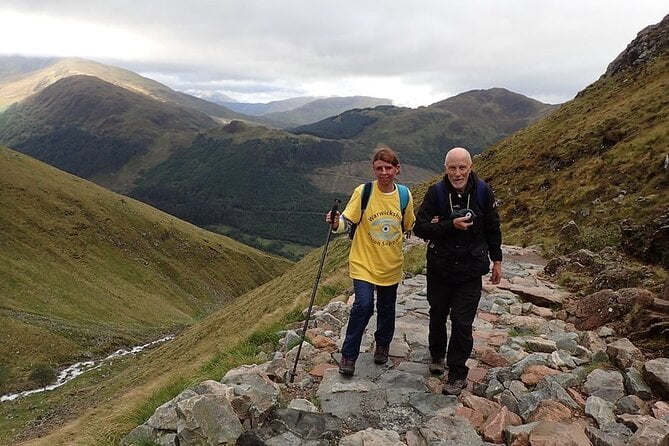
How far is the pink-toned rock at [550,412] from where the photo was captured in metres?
5.99

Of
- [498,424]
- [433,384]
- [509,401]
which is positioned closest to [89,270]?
[433,384]

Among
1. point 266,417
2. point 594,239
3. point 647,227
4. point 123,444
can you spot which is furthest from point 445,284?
point 594,239

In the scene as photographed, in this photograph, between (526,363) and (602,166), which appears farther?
(602,166)

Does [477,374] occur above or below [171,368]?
above

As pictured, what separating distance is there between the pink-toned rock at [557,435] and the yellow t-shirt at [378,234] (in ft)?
10.2

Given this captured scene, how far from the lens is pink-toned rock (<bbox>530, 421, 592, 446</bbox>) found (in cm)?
538

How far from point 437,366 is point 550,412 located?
2.13 metres

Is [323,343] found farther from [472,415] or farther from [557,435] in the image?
[557,435]

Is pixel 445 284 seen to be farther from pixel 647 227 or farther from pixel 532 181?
pixel 532 181

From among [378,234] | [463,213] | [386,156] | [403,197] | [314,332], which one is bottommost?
[314,332]

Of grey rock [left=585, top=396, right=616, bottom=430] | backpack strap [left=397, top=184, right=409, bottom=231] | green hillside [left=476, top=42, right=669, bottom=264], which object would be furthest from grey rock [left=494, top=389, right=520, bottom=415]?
green hillside [left=476, top=42, right=669, bottom=264]

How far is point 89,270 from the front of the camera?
263ft

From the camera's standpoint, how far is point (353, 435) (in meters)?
6.00

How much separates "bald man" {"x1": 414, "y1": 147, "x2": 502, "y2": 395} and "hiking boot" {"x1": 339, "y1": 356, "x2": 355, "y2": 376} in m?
1.51
